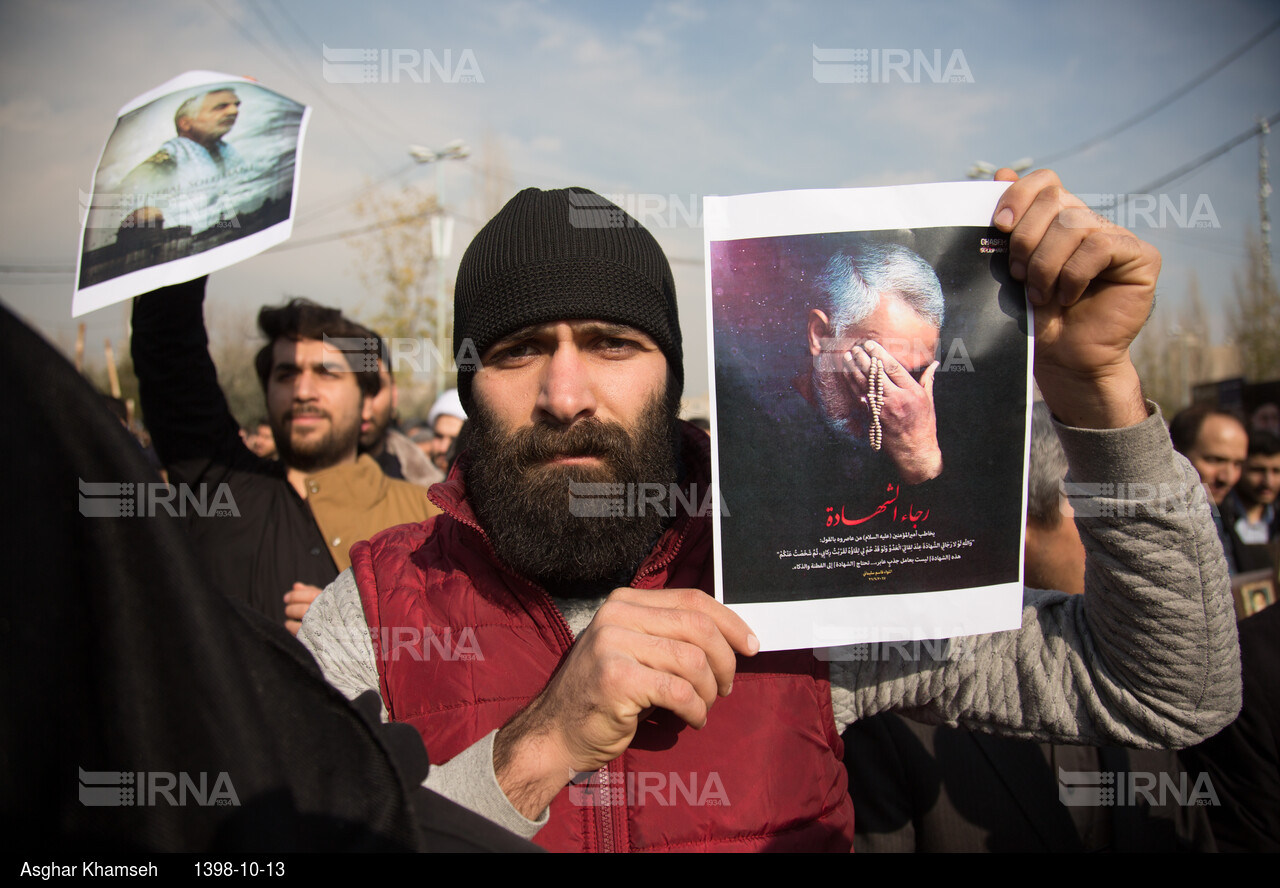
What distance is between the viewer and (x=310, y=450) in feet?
11.7

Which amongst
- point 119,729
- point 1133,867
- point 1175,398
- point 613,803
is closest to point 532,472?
point 613,803

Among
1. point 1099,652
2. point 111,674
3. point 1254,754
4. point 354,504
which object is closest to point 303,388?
point 354,504

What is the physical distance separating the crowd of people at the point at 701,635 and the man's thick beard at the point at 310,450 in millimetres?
1765

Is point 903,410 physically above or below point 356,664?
above

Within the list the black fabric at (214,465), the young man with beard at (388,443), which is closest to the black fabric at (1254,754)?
the black fabric at (214,465)

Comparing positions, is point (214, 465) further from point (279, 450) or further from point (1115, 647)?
point (1115, 647)

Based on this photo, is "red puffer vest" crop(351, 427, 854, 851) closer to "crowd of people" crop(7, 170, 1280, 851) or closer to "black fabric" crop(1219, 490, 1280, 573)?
"crowd of people" crop(7, 170, 1280, 851)

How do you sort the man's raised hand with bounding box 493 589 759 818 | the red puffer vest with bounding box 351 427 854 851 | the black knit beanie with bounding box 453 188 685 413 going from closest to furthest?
the man's raised hand with bounding box 493 589 759 818 < the red puffer vest with bounding box 351 427 854 851 < the black knit beanie with bounding box 453 188 685 413

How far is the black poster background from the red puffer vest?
1.03 feet

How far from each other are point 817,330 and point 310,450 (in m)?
2.87

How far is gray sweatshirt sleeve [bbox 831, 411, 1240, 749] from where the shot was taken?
4.63ft

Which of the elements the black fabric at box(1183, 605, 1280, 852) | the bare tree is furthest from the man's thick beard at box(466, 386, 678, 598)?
the bare tree

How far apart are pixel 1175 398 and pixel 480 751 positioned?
4972 centimetres

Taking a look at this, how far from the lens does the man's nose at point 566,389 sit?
66.6 inches
